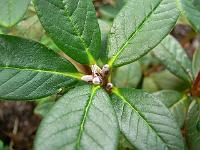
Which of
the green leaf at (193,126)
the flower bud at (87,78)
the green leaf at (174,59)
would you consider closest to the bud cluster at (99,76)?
the flower bud at (87,78)

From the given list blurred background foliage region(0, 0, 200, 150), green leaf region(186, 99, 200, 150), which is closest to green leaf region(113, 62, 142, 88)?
blurred background foliage region(0, 0, 200, 150)

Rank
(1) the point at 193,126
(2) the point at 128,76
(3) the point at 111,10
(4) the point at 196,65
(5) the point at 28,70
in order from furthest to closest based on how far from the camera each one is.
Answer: (3) the point at 111,10 → (2) the point at 128,76 → (4) the point at 196,65 → (1) the point at 193,126 → (5) the point at 28,70

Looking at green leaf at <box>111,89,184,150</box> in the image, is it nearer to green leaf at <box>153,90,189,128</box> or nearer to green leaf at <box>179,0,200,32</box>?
green leaf at <box>179,0,200,32</box>

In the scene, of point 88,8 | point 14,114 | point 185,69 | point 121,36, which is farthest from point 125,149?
point 14,114

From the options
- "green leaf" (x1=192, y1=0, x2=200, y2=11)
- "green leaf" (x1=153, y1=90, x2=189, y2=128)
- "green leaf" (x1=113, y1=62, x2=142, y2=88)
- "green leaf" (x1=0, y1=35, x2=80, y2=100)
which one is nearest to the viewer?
"green leaf" (x1=0, y1=35, x2=80, y2=100)

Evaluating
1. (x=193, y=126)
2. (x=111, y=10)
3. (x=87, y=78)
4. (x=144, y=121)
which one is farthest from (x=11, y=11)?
(x=111, y=10)

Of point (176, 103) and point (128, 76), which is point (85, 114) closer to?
point (176, 103)

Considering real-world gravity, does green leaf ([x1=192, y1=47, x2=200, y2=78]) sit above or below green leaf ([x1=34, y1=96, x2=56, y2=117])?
below
